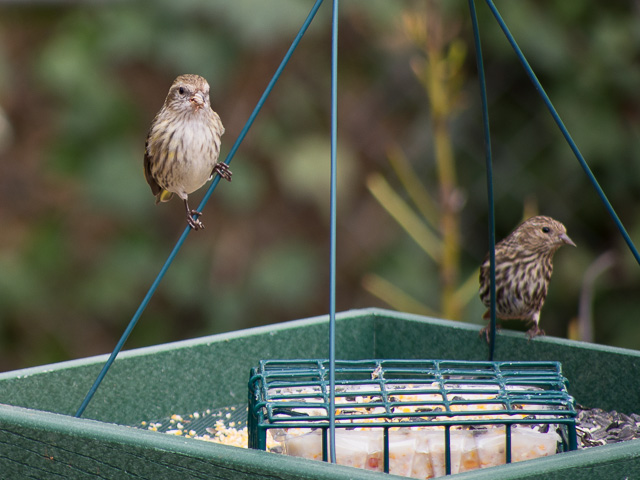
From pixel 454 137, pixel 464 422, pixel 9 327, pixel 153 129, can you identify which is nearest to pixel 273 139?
pixel 454 137

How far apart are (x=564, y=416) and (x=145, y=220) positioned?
12.2 ft

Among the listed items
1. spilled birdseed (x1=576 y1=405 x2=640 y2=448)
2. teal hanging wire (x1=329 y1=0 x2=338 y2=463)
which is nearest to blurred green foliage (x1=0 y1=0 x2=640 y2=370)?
spilled birdseed (x1=576 y1=405 x2=640 y2=448)

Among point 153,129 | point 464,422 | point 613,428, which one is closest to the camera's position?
point 464,422

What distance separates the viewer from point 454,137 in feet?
18.6

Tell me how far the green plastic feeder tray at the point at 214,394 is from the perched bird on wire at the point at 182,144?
1.45 ft

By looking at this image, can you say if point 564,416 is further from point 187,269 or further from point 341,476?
point 187,269

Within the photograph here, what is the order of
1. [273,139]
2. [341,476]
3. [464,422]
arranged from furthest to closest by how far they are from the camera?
[273,139] < [464,422] < [341,476]

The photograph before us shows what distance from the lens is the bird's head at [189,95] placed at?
111 inches

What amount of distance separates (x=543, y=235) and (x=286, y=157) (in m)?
2.24

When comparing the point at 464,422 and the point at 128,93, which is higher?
the point at 128,93

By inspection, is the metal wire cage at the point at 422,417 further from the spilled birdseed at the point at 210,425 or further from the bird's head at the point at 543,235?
the bird's head at the point at 543,235

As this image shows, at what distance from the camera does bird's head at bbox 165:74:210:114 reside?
2.81 metres

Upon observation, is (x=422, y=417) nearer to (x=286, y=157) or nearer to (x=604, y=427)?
(x=604, y=427)

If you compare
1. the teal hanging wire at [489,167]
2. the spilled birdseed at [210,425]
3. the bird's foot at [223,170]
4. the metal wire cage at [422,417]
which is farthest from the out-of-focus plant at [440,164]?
the metal wire cage at [422,417]
